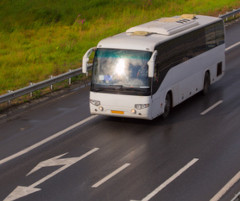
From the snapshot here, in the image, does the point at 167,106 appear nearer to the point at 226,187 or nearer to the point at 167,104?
the point at 167,104

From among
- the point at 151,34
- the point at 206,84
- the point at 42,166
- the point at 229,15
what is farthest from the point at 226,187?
the point at 229,15

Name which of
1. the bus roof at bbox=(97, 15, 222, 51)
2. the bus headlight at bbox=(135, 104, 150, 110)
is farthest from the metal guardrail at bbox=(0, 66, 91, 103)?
the bus headlight at bbox=(135, 104, 150, 110)

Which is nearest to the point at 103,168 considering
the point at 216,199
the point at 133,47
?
the point at 216,199

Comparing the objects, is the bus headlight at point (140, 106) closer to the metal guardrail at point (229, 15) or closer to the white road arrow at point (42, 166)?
the white road arrow at point (42, 166)

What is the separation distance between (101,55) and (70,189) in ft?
20.0

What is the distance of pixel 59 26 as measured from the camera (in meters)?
39.4

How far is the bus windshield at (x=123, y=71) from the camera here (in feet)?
64.3

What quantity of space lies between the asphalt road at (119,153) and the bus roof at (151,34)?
246cm

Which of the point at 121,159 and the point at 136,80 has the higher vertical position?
the point at 136,80

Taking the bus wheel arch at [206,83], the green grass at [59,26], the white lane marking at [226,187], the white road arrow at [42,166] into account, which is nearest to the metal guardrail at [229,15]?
the green grass at [59,26]

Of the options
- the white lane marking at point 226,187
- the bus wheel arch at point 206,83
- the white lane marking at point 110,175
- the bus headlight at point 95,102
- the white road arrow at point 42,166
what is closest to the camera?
the white lane marking at point 226,187

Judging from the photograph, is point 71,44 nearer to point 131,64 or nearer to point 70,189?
point 131,64

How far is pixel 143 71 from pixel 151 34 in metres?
1.87

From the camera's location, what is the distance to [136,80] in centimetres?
1962
